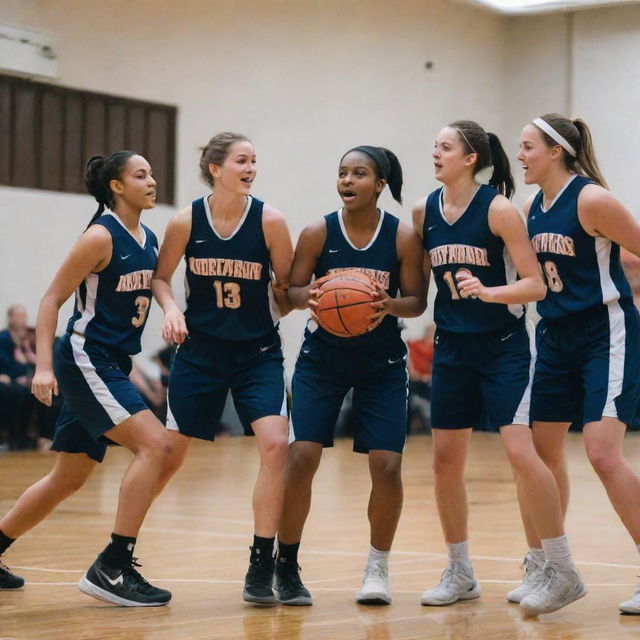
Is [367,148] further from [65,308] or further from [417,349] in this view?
[417,349]

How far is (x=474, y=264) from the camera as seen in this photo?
4.70 m

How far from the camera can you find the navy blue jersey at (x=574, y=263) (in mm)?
4602

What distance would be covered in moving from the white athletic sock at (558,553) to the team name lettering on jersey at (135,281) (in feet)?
6.12

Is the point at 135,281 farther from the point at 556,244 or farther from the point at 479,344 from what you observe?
the point at 556,244

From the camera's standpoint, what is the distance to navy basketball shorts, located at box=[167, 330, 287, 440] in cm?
485

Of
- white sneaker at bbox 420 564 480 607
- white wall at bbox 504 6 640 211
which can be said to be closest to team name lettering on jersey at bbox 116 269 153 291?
white sneaker at bbox 420 564 480 607

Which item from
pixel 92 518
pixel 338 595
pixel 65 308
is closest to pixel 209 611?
pixel 338 595

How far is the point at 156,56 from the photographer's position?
14.2 meters

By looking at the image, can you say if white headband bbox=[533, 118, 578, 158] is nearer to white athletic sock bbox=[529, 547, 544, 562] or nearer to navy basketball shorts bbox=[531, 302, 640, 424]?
navy basketball shorts bbox=[531, 302, 640, 424]

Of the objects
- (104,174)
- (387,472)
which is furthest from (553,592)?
(104,174)

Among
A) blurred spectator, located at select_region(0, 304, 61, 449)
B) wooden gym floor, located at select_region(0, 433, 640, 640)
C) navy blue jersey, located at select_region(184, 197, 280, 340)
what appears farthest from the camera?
blurred spectator, located at select_region(0, 304, 61, 449)

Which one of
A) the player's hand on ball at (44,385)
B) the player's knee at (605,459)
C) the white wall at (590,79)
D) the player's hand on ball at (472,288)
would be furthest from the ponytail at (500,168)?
the white wall at (590,79)

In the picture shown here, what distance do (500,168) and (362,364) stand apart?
972mm

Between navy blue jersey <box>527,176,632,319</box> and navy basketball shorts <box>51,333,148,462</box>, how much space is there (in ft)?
5.42
